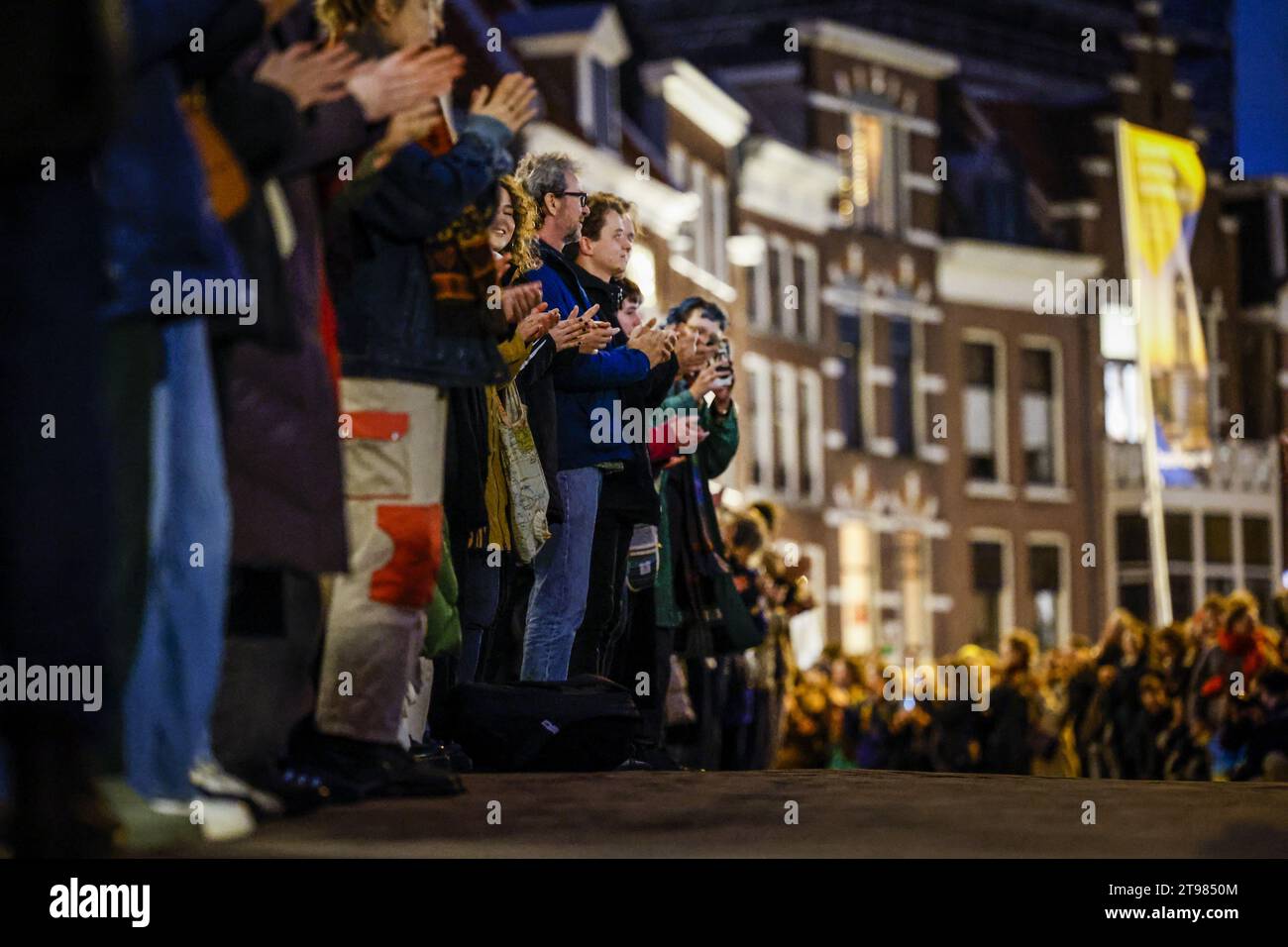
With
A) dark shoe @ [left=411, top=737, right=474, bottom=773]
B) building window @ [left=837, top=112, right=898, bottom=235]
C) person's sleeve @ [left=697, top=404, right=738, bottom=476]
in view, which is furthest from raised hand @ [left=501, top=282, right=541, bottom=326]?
building window @ [left=837, top=112, right=898, bottom=235]

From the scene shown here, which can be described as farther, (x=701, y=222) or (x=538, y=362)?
(x=701, y=222)

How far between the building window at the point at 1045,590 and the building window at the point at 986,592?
567 millimetres

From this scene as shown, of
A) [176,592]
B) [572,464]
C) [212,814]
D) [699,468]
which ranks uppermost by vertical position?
[699,468]

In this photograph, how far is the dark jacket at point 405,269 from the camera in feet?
19.8

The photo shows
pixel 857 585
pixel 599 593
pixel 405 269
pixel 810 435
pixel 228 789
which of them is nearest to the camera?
pixel 228 789

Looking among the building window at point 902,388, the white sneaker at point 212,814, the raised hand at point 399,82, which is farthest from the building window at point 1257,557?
the white sneaker at point 212,814

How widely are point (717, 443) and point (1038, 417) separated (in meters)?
30.0

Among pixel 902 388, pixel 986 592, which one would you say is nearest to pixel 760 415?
pixel 902 388

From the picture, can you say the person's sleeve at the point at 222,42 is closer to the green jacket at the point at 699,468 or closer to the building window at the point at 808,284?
the green jacket at the point at 699,468

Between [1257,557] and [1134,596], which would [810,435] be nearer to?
[1134,596]

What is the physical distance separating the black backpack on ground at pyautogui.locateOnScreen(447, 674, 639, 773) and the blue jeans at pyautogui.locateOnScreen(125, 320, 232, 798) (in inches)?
99.1

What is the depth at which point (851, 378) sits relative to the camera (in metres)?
37.3
